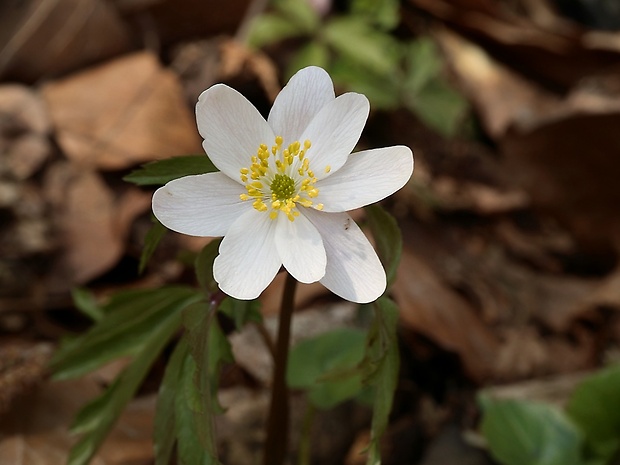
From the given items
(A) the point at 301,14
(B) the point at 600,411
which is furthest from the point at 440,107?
(B) the point at 600,411

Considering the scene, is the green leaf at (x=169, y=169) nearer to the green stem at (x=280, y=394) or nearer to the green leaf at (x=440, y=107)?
the green stem at (x=280, y=394)

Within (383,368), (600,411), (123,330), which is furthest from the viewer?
(600,411)

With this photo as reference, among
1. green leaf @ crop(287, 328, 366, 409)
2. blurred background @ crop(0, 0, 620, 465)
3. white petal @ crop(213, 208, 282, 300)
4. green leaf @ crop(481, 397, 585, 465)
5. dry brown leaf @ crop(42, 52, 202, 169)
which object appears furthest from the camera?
dry brown leaf @ crop(42, 52, 202, 169)

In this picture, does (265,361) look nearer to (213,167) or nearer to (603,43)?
(213,167)

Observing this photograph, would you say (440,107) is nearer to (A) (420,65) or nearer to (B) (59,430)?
(A) (420,65)

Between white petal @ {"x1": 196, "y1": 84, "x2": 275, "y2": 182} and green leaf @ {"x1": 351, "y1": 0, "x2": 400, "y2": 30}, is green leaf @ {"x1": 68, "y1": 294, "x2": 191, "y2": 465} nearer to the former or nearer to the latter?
white petal @ {"x1": 196, "y1": 84, "x2": 275, "y2": 182}

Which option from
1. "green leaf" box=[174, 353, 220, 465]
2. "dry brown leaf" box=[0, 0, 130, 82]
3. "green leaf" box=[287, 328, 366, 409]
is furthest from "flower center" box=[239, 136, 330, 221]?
"dry brown leaf" box=[0, 0, 130, 82]

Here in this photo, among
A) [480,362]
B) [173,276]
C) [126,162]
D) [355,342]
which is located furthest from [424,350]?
[126,162]
